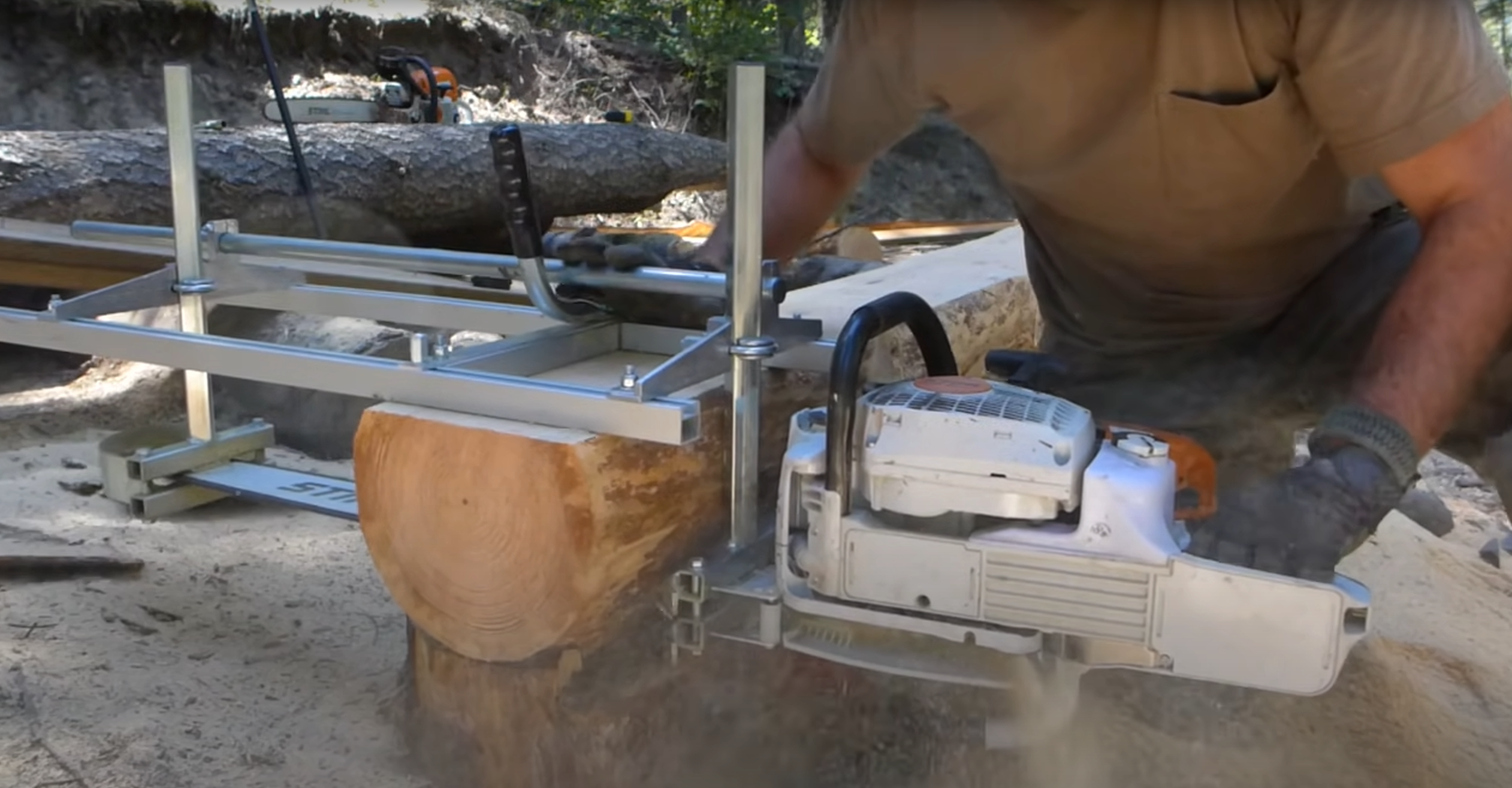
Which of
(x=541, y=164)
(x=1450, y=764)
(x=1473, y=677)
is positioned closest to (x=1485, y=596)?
(x=1473, y=677)

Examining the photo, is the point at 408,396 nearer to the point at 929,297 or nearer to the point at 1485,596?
the point at 929,297

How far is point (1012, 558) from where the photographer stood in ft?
4.23

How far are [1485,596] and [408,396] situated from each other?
255 cm

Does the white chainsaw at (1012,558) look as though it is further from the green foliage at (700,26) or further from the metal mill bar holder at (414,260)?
the green foliage at (700,26)

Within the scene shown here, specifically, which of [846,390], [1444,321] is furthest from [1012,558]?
[1444,321]

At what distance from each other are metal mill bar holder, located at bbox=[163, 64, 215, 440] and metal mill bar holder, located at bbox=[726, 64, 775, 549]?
1276mm

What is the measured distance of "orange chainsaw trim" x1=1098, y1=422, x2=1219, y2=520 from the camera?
1437 millimetres

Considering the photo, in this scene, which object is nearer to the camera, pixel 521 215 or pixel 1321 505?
pixel 1321 505

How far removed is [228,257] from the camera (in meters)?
2.42

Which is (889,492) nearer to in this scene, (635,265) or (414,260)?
(635,265)

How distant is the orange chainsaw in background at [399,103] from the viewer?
552 cm

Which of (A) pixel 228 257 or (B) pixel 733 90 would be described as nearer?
(B) pixel 733 90

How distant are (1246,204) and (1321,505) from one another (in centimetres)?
62

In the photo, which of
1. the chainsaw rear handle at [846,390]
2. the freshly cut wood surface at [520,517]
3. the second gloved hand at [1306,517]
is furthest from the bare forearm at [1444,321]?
the freshly cut wood surface at [520,517]
